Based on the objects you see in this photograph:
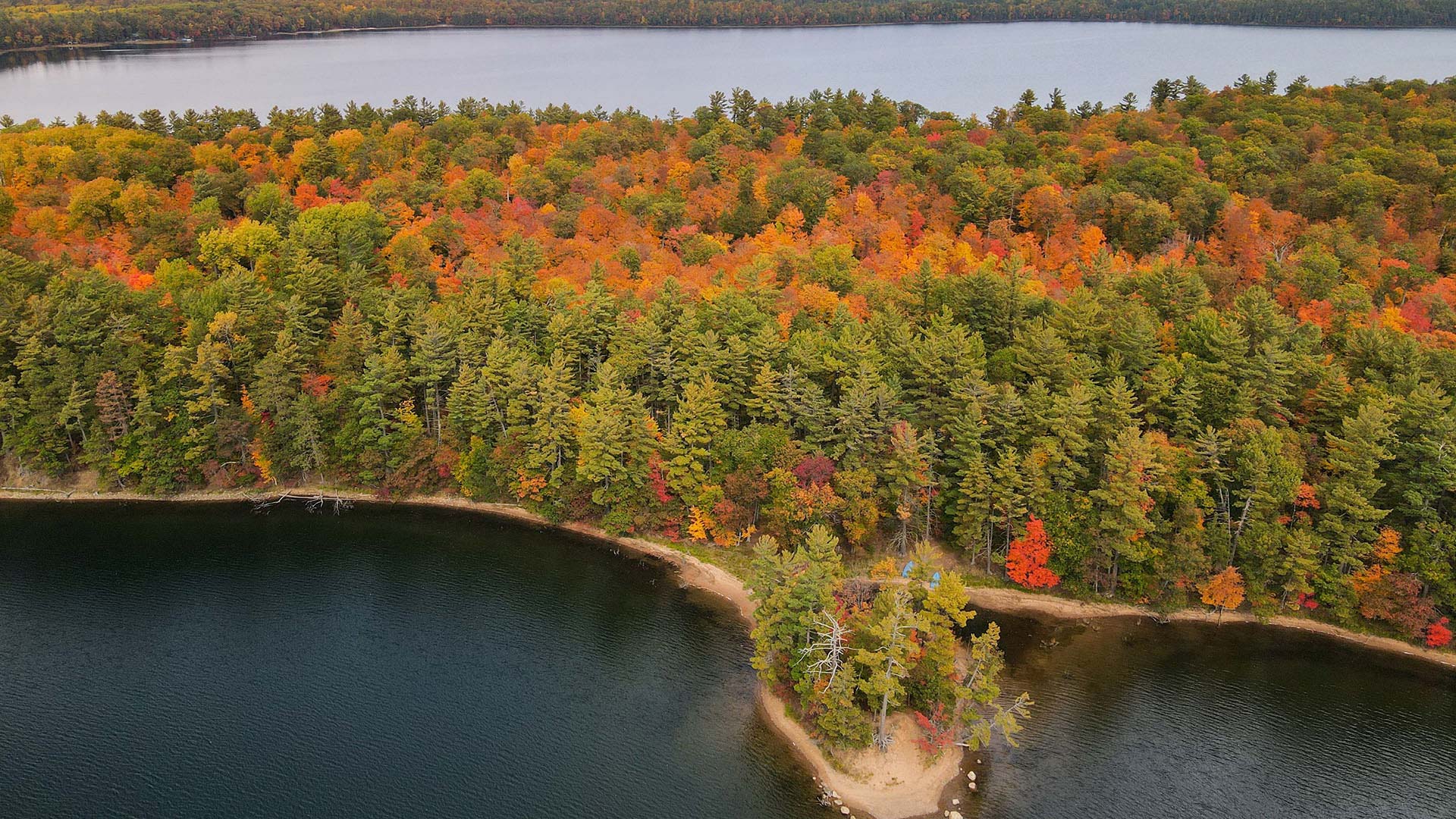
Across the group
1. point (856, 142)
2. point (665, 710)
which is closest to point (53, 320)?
point (665, 710)

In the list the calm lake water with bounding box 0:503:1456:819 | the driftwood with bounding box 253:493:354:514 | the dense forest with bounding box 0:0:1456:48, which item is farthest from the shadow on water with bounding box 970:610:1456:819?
the dense forest with bounding box 0:0:1456:48

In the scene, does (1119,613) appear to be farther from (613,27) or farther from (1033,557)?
(613,27)

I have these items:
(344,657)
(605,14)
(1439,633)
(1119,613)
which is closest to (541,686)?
(344,657)

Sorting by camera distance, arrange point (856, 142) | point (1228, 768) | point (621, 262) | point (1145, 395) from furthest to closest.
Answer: point (856, 142), point (621, 262), point (1145, 395), point (1228, 768)

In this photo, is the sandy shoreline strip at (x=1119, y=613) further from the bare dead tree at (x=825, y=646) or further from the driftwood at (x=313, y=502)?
the driftwood at (x=313, y=502)

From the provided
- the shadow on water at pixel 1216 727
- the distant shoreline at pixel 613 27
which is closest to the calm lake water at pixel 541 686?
the shadow on water at pixel 1216 727

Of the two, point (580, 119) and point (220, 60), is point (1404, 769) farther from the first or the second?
point (220, 60)

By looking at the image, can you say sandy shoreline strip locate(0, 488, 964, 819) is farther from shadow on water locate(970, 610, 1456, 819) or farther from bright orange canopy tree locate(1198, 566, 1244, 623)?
bright orange canopy tree locate(1198, 566, 1244, 623)
